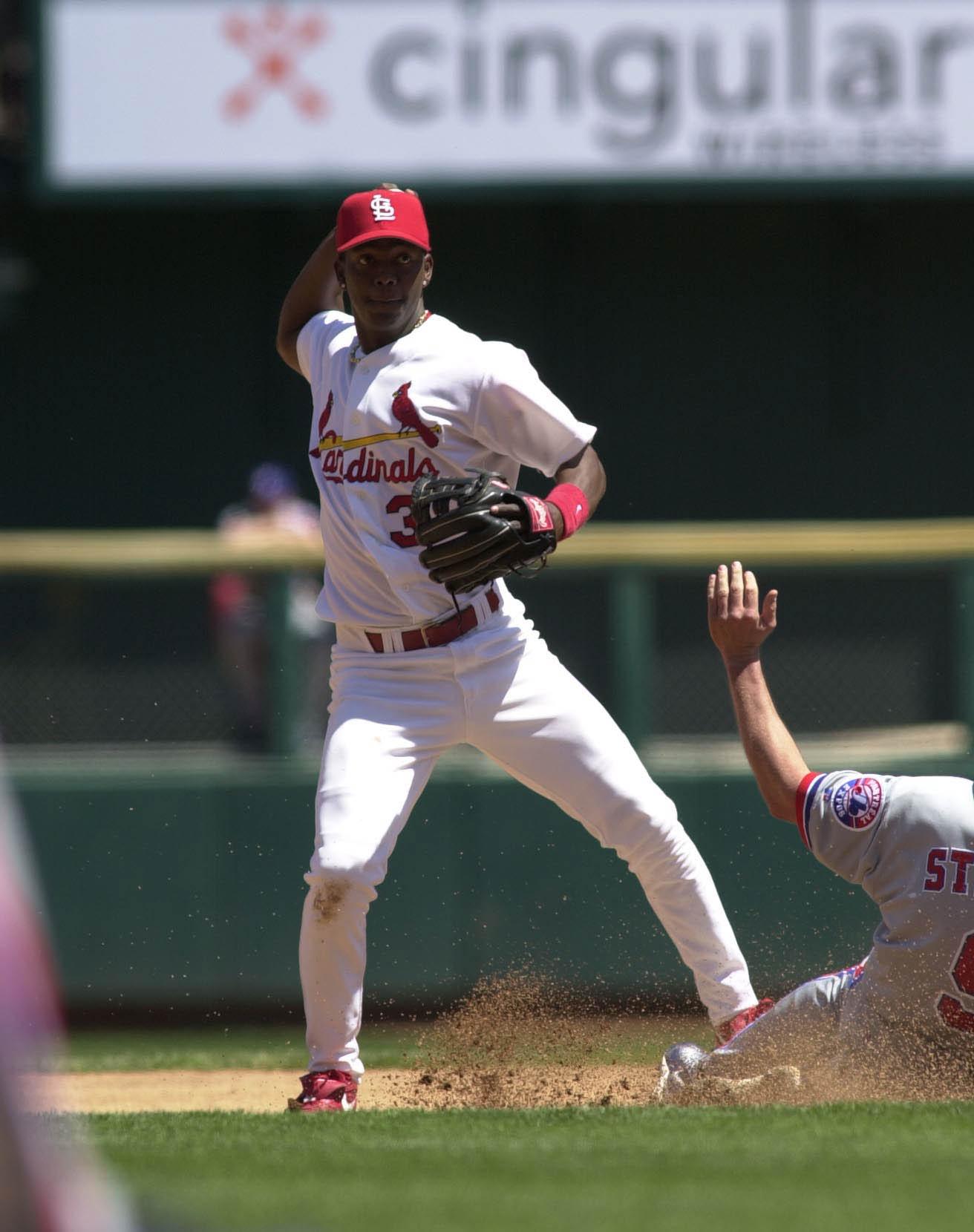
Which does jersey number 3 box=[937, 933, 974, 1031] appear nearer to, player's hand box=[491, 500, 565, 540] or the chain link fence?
player's hand box=[491, 500, 565, 540]

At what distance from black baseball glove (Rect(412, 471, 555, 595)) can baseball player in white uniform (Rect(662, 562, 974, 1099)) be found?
447 millimetres

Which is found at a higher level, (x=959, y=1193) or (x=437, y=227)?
(x=437, y=227)

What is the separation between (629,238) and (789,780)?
22.2 feet

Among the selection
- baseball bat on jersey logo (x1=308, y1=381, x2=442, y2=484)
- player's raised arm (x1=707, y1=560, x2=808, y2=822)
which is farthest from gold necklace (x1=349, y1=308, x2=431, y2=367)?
player's raised arm (x1=707, y1=560, x2=808, y2=822)

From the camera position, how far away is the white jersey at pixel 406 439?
3.98 metres

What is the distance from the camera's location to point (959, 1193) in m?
2.75

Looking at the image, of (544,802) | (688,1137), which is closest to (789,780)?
(688,1137)

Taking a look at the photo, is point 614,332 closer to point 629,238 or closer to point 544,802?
point 629,238

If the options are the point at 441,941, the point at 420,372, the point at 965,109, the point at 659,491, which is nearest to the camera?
the point at 420,372

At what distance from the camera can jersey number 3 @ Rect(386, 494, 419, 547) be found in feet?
13.0

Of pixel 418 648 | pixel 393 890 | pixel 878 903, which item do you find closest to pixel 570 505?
pixel 418 648

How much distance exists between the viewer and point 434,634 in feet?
13.1

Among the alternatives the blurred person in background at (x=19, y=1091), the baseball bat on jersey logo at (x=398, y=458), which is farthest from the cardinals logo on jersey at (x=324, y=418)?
the blurred person in background at (x=19, y=1091)

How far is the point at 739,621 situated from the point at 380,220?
3.95 ft
